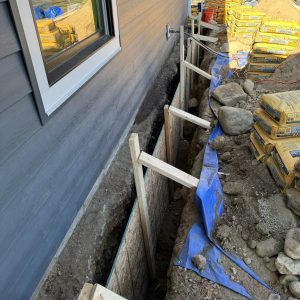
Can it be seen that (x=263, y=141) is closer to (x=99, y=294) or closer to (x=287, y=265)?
(x=287, y=265)

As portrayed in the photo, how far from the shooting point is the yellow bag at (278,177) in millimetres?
2980

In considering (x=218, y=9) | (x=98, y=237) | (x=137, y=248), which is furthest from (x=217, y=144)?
(x=218, y=9)

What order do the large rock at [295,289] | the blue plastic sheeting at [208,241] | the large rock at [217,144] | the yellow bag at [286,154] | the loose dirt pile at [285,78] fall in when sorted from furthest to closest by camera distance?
the loose dirt pile at [285,78] < the large rock at [217,144] < the yellow bag at [286,154] < the blue plastic sheeting at [208,241] < the large rock at [295,289]

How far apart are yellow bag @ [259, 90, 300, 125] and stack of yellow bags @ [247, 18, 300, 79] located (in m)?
3.75

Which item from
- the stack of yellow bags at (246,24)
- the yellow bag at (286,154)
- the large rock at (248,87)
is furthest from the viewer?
the stack of yellow bags at (246,24)

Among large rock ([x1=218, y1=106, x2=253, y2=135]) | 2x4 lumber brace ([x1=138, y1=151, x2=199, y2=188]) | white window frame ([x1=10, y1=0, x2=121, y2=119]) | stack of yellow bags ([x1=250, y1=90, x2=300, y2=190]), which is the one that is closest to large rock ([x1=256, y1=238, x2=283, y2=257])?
stack of yellow bags ([x1=250, y1=90, x2=300, y2=190])

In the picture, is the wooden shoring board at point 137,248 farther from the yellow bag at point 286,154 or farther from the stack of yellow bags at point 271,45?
the stack of yellow bags at point 271,45

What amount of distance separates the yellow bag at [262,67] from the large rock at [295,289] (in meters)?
5.80

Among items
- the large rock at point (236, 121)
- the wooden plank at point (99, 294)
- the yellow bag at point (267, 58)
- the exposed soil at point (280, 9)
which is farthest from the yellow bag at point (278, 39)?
the wooden plank at point (99, 294)

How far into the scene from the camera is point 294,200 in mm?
2818

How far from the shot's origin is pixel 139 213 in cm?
278

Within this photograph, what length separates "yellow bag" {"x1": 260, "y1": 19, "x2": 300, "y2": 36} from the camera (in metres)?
6.63

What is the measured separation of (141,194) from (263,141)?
1805 millimetres

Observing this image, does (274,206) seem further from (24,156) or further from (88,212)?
(24,156)
